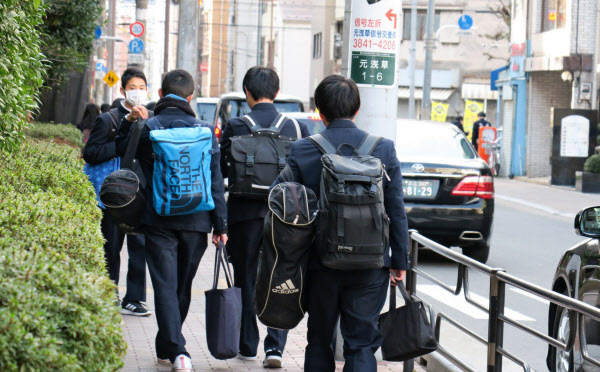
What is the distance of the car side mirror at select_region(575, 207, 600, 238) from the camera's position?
5.38 m

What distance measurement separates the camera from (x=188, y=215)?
6137 mm

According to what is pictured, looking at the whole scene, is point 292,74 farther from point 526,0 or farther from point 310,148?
point 310,148

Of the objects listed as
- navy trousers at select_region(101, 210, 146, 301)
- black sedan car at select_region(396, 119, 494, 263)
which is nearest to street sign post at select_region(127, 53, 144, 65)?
black sedan car at select_region(396, 119, 494, 263)

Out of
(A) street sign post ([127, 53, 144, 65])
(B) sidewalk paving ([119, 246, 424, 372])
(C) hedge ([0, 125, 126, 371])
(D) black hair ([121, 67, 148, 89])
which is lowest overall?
(B) sidewalk paving ([119, 246, 424, 372])

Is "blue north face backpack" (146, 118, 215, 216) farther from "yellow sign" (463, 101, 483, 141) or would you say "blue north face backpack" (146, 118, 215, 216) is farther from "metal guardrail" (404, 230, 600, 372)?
"yellow sign" (463, 101, 483, 141)

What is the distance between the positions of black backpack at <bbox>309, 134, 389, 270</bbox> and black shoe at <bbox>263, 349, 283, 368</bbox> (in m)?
1.93

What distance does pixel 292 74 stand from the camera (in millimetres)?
69625

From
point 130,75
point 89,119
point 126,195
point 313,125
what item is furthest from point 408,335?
point 89,119

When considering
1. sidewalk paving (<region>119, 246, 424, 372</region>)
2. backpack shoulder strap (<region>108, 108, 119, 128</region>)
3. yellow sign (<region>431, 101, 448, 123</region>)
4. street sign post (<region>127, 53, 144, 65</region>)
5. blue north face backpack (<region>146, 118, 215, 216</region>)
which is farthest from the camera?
yellow sign (<region>431, 101, 448, 123</region>)

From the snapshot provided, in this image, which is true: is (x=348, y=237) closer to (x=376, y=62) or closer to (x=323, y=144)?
(x=323, y=144)

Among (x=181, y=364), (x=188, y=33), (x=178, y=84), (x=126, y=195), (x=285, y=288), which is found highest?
(x=188, y=33)

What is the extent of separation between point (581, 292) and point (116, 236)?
3.98m

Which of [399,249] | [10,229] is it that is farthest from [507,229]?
[10,229]

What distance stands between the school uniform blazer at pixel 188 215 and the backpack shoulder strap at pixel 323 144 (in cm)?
144
